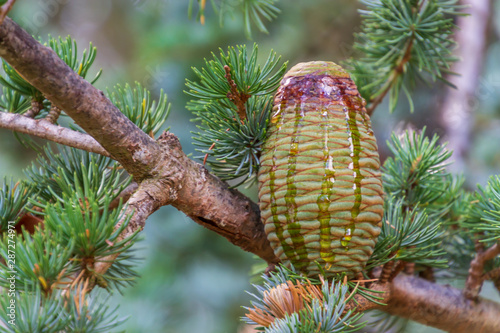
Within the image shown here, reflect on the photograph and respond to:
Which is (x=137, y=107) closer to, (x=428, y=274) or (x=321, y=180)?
(x=321, y=180)

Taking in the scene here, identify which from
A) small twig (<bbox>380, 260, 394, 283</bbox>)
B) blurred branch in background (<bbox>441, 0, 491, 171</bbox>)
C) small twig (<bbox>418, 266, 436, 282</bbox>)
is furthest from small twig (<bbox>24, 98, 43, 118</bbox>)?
blurred branch in background (<bbox>441, 0, 491, 171</bbox>)

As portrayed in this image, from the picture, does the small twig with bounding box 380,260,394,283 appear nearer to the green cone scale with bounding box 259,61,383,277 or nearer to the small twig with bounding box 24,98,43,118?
the green cone scale with bounding box 259,61,383,277

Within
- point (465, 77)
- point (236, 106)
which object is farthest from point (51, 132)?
point (465, 77)

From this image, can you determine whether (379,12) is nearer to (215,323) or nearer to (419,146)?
(419,146)

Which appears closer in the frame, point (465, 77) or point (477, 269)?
point (477, 269)

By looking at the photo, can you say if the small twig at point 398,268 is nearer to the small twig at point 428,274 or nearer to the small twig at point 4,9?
the small twig at point 428,274

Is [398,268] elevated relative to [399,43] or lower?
lower

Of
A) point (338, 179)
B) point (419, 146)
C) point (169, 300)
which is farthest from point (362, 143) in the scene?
point (169, 300)
